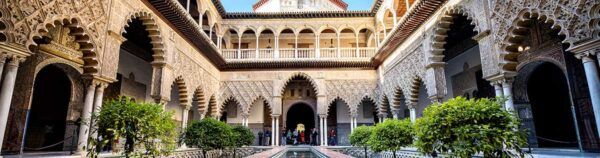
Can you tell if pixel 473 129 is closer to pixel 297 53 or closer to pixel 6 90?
pixel 6 90

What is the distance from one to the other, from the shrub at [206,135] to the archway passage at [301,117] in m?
9.96

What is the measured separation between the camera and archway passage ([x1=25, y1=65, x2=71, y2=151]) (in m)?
8.64

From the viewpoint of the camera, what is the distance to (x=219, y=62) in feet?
43.6

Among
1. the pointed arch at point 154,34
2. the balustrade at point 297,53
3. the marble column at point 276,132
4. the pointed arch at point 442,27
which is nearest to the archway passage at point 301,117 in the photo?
the marble column at point 276,132

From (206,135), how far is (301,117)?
34.9ft

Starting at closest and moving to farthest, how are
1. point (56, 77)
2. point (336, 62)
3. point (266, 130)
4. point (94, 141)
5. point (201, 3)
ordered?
point (94, 141) → point (56, 77) → point (201, 3) → point (336, 62) → point (266, 130)

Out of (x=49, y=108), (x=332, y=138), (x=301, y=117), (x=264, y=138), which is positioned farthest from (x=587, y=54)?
(x=301, y=117)

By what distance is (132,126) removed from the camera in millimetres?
4137

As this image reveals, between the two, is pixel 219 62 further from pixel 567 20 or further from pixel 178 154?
pixel 567 20

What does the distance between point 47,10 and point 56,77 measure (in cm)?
516

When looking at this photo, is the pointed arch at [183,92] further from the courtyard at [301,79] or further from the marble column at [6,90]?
the marble column at [6,90]

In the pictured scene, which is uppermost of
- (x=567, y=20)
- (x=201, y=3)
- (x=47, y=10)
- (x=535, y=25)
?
(x=201, y=3)

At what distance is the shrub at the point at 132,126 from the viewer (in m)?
4.06

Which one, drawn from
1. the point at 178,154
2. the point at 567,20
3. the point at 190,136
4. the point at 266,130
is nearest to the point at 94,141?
the point at 190,136
